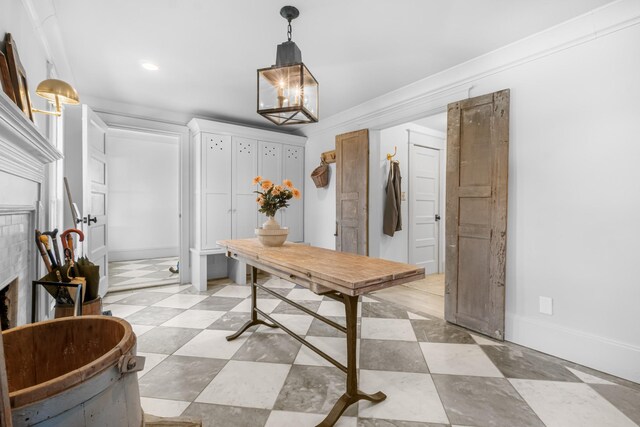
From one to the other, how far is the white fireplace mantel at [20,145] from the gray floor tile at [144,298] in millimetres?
2005

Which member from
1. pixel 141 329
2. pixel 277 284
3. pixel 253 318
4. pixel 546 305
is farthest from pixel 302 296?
pixel 546 305

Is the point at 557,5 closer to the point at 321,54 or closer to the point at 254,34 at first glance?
the point at 321,54

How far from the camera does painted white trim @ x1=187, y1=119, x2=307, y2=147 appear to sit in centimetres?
411

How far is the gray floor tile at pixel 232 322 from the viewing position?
9.26 ft

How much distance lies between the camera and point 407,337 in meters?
2.63

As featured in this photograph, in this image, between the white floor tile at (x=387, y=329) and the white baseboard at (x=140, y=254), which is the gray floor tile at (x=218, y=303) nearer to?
the white floor tile at (x=387, y=329)

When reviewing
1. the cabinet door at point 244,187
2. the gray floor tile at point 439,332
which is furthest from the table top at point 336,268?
the cabinet door at point 244,187

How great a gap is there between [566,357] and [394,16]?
277 cm

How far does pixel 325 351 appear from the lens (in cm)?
238

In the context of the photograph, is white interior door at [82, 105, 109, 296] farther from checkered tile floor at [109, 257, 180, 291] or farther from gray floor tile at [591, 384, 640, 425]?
gray floor tile at [591, 384, 640, 425]

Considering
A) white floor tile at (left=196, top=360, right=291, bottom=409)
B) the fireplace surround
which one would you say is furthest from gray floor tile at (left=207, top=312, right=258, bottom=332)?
the fireplace surround

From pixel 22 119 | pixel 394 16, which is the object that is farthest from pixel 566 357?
pixel 22 119

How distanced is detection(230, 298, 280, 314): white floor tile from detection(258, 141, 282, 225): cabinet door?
4.48ft

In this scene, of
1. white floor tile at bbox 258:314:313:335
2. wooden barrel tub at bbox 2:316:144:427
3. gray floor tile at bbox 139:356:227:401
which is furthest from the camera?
white floor tile at bbox 258:314:313:335
